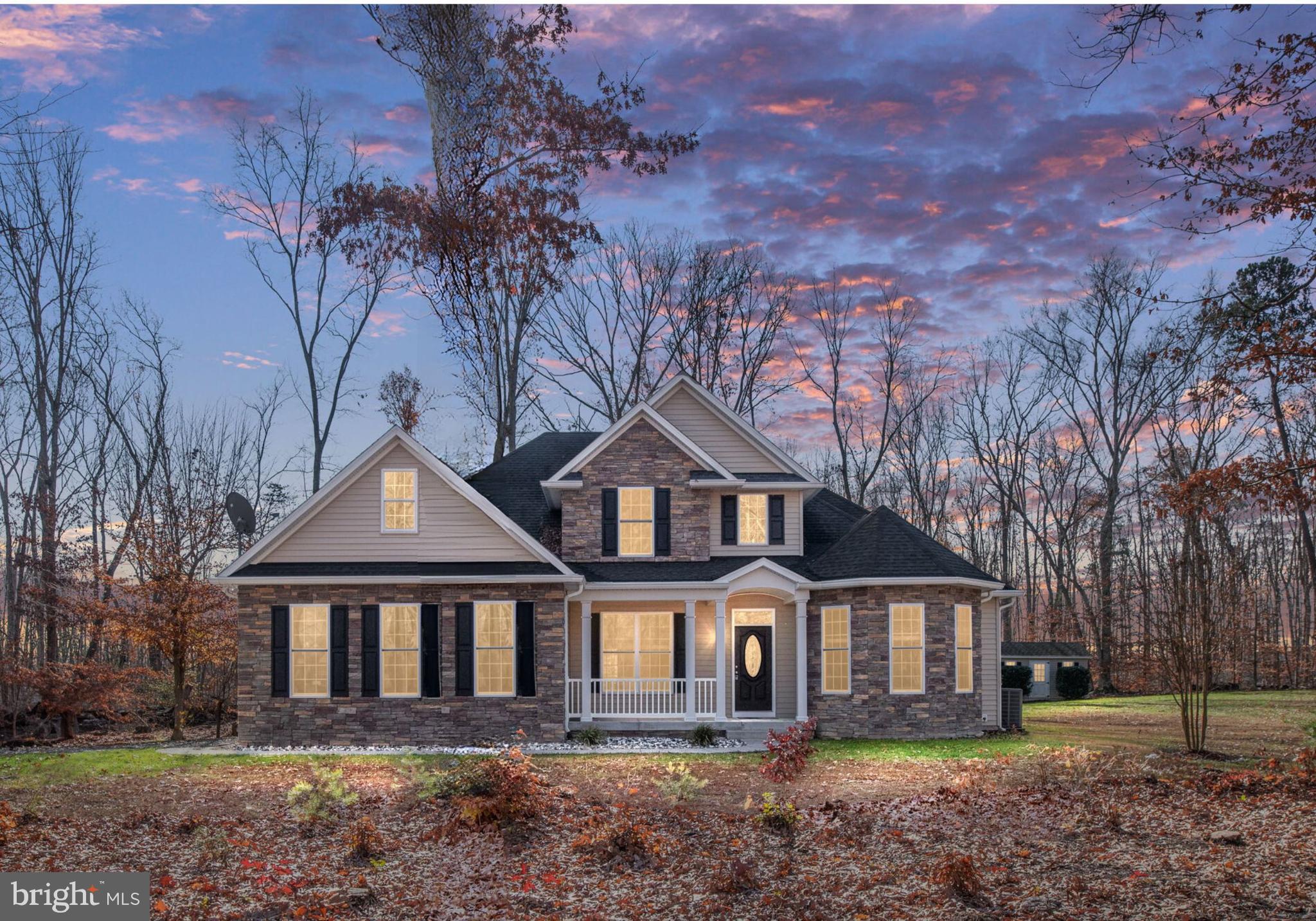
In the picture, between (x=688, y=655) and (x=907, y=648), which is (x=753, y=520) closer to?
(x=688, y=655)

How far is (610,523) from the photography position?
21266 millimetres

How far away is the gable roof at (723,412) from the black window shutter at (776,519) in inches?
31.7

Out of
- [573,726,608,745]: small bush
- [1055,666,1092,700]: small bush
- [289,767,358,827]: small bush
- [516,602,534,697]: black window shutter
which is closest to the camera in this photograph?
[289,767,358,827]: small bush

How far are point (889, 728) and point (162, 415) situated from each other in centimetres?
2702

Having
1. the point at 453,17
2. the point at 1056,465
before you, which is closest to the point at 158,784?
the point at 453,17

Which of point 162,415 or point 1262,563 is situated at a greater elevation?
point 162,415

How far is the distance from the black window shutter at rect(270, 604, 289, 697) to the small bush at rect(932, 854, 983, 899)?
14409 mm

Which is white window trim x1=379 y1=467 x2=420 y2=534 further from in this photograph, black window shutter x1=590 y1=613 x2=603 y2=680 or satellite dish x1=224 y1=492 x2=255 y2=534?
black window shutter x1=590 y1=613 x2=603 y2=680

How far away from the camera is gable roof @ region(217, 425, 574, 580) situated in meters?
19.4

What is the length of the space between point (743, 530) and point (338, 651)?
29.3 feet

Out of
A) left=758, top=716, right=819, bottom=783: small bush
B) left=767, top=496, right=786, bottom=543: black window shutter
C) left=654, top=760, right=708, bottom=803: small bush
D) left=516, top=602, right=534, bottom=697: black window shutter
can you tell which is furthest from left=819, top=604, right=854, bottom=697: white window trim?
→ left=654, top=760, right=708, bottom=803: small bush

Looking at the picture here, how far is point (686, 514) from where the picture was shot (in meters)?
21.3

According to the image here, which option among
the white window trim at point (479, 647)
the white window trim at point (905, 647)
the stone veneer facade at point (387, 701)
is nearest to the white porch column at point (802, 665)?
the white window trim at point (905, 647)

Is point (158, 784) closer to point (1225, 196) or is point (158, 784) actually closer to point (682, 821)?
point (682, 821)
